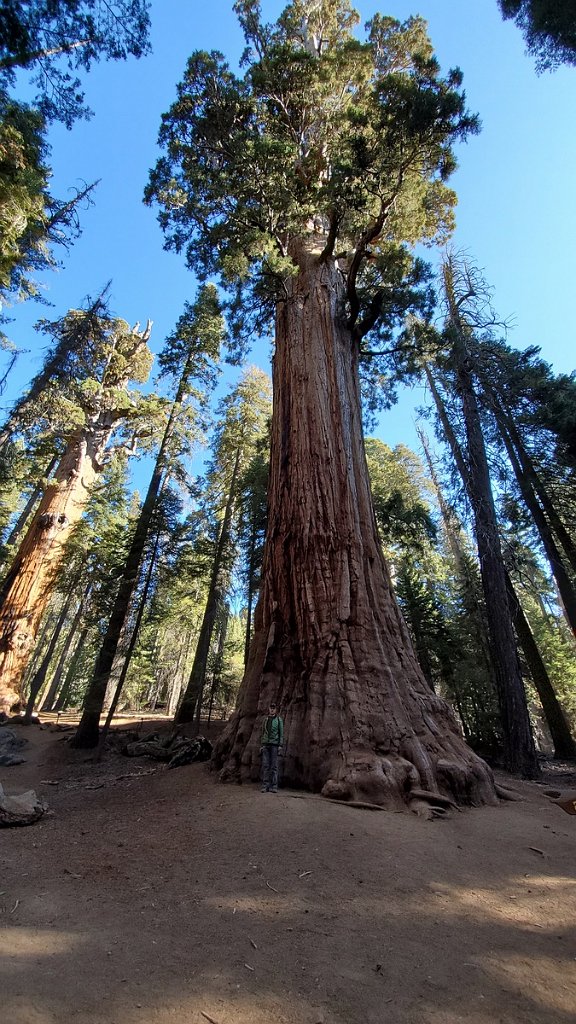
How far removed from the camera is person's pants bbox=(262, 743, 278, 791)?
18.2 ft

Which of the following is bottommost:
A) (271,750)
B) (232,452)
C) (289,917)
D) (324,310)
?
(289,917)

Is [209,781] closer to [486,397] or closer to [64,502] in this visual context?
[486,397]

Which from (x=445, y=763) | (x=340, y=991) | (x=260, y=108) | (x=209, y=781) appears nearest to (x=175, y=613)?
(x=209, y=781)

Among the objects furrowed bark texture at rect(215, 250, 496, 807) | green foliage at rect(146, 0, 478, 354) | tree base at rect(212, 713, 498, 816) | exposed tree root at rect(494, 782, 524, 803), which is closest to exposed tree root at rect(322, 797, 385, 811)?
tree base at rect(212, 713, 498, 816)

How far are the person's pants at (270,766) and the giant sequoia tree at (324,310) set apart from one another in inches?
12.7

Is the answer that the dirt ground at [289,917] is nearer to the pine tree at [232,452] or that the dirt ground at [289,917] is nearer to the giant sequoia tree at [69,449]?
the pine tree at [232,452]

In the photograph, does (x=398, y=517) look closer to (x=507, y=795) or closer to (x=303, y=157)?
(x=507, y=795)

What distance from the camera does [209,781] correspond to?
6.43m

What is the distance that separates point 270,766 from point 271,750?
0.61 ft

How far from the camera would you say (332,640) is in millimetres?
6516

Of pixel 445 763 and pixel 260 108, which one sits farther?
pixel 260 108

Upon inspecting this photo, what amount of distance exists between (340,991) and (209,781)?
4.71 m

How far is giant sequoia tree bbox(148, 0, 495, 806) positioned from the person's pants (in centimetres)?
32

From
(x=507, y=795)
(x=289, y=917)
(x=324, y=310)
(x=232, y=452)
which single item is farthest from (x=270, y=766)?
(x=232, y=452)
